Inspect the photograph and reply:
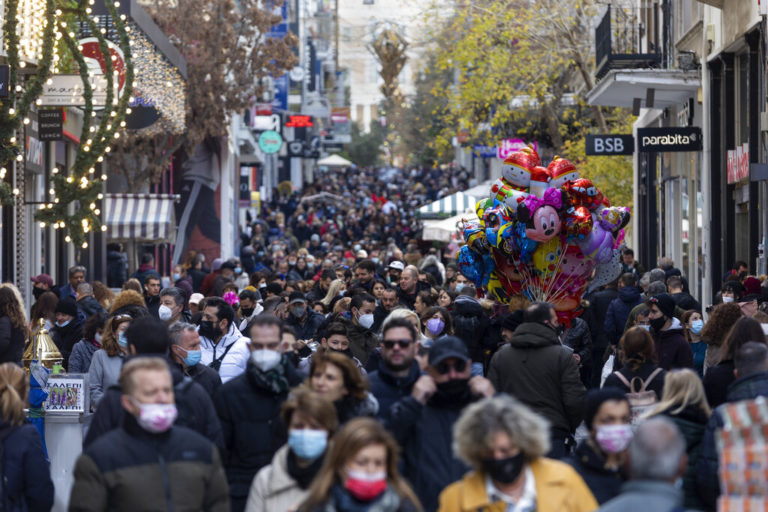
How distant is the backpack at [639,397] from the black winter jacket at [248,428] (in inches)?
80.1

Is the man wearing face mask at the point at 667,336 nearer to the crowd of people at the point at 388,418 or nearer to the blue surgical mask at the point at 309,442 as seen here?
the crowd of people at the point at 388,418

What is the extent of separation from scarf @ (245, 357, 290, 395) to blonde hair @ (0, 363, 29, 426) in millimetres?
1192

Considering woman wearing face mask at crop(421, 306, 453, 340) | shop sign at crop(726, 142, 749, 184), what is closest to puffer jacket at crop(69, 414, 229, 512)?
woman wearing face mask at crop(421, 306, 453, 340)

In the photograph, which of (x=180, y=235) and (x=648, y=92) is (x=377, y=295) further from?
(x=180, y=235)

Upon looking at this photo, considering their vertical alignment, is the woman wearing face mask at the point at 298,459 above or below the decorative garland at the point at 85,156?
below

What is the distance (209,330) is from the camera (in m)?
12.0

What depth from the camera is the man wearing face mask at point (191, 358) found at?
368 inches

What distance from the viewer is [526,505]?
19.3 feet

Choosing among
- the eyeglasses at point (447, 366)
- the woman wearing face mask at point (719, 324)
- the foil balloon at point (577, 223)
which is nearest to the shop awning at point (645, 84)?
the foil balloon at point (577, 223)

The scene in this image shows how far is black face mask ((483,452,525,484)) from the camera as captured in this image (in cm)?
580

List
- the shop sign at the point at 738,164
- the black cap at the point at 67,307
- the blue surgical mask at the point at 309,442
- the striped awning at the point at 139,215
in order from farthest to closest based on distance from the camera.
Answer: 1. the striped awning at the point at 139,215
2. the shop sign at the point at 738,164
3. the black cap at the point at 67,307
4. the blue surgical mask at the point at 309,442

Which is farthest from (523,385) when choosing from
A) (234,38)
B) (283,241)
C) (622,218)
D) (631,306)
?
(283,241)

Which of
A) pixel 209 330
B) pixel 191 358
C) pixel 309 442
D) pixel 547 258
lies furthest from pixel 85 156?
pixel 309 442

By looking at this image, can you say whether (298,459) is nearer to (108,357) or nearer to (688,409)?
(688,409)
